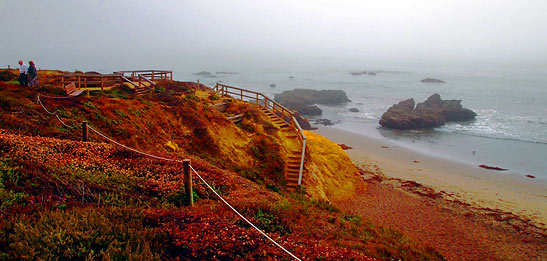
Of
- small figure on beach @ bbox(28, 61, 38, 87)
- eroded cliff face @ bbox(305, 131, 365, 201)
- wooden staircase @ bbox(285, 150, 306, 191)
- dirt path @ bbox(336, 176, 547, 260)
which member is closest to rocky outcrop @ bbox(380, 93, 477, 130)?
dirt path @ bbox(336, 176, 547, 260)

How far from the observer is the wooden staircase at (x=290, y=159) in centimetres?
1636

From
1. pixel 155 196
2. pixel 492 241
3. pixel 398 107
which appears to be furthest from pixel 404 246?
pixel 398 107

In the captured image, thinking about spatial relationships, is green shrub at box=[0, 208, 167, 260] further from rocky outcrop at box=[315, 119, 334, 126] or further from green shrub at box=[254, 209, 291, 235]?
rocky outcrop at box=[315, 119, 334, 126]

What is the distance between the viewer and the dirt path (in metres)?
14.0

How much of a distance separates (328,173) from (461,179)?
14.1 metres

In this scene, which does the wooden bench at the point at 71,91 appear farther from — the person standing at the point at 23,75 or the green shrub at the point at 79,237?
the green shrub at the point at 79,237

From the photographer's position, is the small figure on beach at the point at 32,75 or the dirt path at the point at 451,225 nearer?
the dirt path at the point at 451,225

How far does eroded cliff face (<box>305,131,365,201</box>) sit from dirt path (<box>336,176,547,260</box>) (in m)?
0.84

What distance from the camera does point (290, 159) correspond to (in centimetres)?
1778

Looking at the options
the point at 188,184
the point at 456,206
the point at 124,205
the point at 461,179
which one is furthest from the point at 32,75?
the point at 461,179

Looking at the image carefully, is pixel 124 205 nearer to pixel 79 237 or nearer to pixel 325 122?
pixel 79 237

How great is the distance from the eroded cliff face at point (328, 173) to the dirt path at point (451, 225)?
84 cm

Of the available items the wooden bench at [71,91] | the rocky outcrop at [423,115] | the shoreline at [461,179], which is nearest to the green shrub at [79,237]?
the wooden bench at [71,91]

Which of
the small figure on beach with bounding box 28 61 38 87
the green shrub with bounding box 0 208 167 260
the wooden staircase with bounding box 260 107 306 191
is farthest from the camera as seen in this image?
the wooden staircase with bounding box 260 107 306 191
